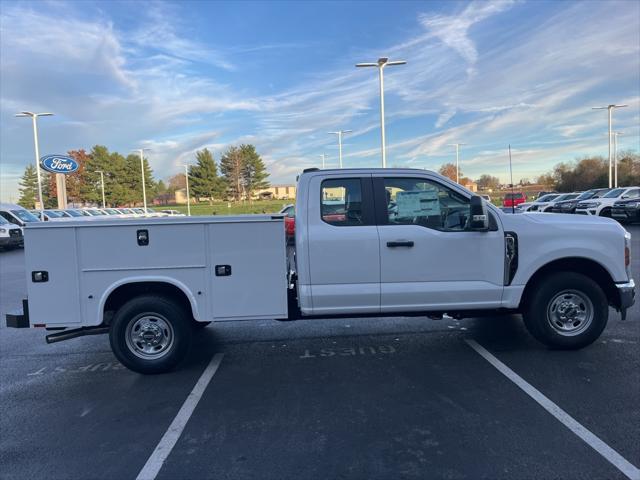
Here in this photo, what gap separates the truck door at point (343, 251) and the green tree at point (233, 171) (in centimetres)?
8251

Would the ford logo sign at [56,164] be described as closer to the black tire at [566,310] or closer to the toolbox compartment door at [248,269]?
the toolbox compartment door at [248,269]

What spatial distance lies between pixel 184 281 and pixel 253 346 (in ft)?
5.37

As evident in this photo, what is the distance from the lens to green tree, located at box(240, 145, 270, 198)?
8688 cm

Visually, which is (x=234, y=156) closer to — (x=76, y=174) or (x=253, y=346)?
(x=76, y=174)

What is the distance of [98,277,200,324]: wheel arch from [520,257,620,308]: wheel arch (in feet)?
12.0

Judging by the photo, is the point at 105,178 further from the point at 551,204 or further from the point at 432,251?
the point at 432,251

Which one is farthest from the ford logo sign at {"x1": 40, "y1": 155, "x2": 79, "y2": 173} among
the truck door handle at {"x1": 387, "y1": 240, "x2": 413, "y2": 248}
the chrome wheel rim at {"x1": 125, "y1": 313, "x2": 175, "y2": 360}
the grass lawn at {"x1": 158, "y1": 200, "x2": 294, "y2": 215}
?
the grass lawn at {"x1": 158, "y1": 200, "x2": 294, "y2": 215}

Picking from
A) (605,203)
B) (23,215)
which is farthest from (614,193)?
(23,215)

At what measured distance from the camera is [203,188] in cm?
8194

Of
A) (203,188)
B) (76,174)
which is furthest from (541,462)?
(76,174)

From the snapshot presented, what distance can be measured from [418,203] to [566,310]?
2.07m

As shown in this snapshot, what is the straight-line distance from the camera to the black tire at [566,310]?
16.9 feet

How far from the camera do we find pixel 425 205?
5.09m

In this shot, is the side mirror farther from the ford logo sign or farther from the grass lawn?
the grass lawn
